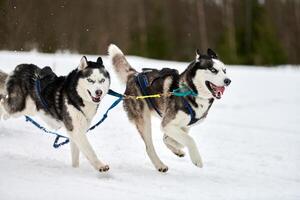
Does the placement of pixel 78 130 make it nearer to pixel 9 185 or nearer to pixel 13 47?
pixel 9 185

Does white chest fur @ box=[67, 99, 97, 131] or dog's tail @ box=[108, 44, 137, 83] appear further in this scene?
dog's tail @ box=[108, 44, 137, 83]

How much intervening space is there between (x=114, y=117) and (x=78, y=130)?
12.2 ft

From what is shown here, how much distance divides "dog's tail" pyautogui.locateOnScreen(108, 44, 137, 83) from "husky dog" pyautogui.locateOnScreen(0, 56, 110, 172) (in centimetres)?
77

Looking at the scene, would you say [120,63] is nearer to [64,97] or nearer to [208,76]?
[64,97]

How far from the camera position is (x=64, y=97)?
479 centimetres

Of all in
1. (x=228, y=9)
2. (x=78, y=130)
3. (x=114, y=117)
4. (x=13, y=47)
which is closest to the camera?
(x=78, y=130)

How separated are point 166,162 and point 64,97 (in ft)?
4.83

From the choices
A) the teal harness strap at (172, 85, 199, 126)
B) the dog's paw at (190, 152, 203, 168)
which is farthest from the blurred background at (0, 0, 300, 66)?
the dog's paw at (190, 152, 203, 168)

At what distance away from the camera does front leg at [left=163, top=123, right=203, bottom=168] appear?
477 centimetres

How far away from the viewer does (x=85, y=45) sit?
14344 millimetres

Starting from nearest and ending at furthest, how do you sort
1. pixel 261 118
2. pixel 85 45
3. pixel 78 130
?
pixel 78 130
pixel 261 118
pixel 85 45

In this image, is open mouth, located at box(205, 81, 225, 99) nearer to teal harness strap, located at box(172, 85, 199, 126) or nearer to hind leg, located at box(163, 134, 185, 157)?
teal harness strap, located at box(172, 85, 199, 126)

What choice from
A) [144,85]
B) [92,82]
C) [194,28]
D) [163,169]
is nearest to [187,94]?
[144,85]

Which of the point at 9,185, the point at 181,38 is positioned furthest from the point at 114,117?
the point at 181,38
